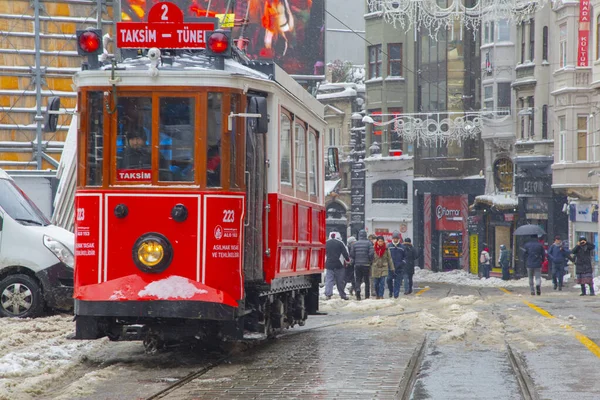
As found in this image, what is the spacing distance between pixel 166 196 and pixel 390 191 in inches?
1972

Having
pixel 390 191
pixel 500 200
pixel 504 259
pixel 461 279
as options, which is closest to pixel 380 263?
pixel 504 259

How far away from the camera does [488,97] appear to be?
54.1m

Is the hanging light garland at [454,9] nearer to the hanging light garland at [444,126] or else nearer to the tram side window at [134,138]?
the hanging light garland at [444,126]

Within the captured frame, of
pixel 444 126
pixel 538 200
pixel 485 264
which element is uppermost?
pixel 444 126

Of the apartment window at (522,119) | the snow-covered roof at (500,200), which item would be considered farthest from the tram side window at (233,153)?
the snow-covered roof at (500,200)

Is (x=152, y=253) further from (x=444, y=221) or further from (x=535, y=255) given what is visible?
(x=444, y=221)

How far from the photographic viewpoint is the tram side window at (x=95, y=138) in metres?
11.5

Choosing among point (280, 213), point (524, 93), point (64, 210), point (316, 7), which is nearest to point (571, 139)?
point (524, 93)

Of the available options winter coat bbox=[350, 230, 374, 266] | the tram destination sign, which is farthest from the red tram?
winter coat bbox=[350, 230, 374, 266]

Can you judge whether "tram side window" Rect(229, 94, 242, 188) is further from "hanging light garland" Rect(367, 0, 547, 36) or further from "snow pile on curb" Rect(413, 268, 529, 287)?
"snow pile on curb" Rect(413, 268, 529, 287)

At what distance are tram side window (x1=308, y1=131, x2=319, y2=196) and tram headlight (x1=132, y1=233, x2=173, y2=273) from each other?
12.3ft

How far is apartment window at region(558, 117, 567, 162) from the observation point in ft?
145

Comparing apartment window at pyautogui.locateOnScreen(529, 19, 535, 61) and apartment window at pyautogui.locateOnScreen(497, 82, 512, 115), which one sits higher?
apartment window at pyautogui.locateOnScreen(529, 19, 535, 61)

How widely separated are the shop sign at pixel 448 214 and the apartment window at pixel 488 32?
8.09 meters
